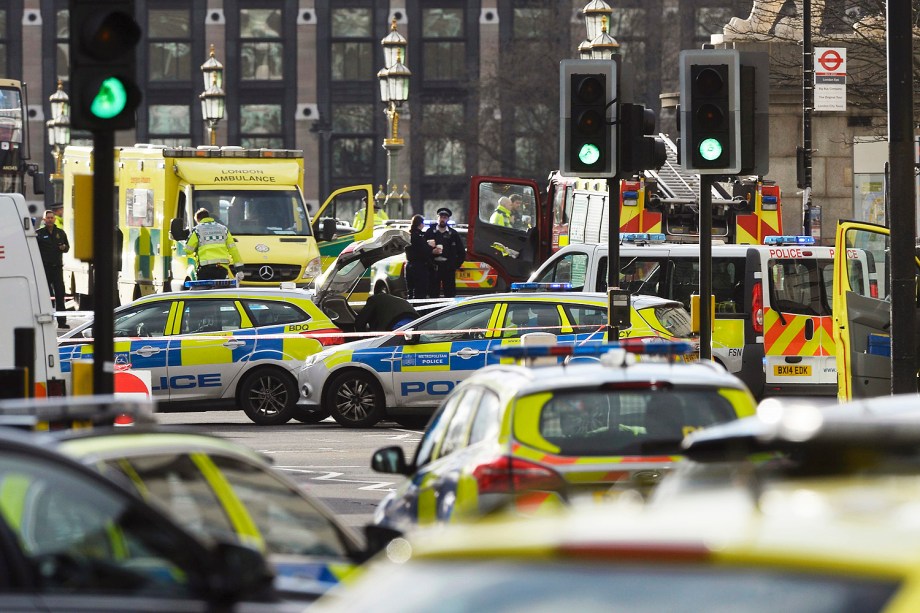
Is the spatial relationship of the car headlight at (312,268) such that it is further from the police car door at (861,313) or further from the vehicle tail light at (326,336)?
the police car door at (861,313)

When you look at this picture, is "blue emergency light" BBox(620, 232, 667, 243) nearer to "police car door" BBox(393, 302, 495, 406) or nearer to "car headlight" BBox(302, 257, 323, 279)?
"police car door" BBox(393, 302, 495, 406)

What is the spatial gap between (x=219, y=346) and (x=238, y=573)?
15397 millimetres

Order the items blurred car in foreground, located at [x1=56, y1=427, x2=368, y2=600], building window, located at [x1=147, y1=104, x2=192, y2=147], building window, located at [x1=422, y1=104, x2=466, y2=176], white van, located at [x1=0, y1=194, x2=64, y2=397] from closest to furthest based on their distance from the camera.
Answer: blurred car in foreground, located at [x1=56, y1=427, x2=368, y2=600] → white van, located at [x1=0, y1=194, x2=64, y2=397] → building window, located at [x1=422, y1=104, x2=466, y2=176] → building window, located at [x1=147, y1=104, x2=192, y2=147]

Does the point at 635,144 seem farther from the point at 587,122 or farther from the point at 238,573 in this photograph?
the point at 238,573

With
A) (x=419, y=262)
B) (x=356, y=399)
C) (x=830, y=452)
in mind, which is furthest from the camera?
(x=419, y=262)

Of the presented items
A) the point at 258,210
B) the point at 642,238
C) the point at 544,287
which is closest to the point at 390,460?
the point at 544,287

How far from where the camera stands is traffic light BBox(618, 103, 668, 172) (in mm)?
14484

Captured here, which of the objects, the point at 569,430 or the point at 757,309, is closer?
the point at 569,430

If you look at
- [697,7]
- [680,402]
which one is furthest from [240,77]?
[680,402]

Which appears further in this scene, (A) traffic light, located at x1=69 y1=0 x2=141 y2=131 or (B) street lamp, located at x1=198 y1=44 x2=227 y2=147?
(B) street lamp, located at x1=198 y1=44 x2=227 y2=147

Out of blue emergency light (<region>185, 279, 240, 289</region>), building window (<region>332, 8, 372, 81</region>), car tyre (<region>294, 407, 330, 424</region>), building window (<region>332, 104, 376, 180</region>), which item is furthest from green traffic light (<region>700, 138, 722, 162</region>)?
building window (<region>332, 8, 372, 81</region>)

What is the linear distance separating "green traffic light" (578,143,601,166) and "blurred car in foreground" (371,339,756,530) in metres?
6.29

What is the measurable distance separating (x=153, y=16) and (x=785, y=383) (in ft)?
195

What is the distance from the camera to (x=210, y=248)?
26703 mm
